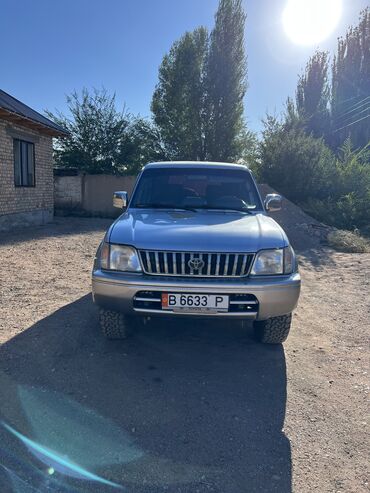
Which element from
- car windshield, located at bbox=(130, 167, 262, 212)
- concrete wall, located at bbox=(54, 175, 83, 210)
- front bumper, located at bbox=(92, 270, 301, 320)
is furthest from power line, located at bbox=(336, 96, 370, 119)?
front bumper, located at bbox=(92, 270, 301, 320)

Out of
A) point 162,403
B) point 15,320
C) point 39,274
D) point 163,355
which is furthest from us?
point 39,274

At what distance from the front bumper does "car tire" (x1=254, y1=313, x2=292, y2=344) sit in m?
0.32

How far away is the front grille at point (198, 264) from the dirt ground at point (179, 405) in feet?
2.86

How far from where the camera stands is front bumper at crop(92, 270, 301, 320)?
2988mm

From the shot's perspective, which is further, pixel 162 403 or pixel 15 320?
pixel 15 320

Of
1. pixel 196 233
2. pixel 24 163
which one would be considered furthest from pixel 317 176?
pixel 196 233

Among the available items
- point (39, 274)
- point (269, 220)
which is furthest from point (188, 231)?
point (39, 274)

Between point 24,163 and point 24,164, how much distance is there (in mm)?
34

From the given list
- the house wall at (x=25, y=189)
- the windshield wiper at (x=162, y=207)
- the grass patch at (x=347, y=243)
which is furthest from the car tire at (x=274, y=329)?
the house wall at (x=25, y=189)

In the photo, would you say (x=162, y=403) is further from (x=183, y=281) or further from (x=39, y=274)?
(x=39, y=274)

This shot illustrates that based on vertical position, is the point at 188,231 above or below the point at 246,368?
above

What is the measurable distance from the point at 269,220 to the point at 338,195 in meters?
12.1

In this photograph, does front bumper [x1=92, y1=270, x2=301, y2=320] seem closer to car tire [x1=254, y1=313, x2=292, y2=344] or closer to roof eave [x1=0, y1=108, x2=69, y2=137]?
car tire [x1=254, y1=313, x2=292, y2=344]

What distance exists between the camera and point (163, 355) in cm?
347
